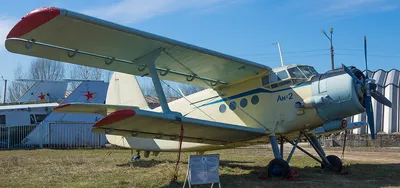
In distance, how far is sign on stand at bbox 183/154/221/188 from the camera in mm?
7066

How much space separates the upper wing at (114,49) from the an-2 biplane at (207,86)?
0.06 feet

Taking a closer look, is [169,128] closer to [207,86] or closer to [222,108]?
[222,108]

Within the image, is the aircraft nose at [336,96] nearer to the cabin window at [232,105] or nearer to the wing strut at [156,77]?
the cabin window at [232,105]

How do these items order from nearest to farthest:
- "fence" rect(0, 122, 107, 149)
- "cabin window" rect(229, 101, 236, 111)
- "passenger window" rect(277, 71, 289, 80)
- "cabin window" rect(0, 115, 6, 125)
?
"passenger window" rect(277, 71, 289, 80)
"cabin window" rect(229, 101, 236, 111)
"fence" rect(0, 122, 107, 149)
"cabin window" rect(0, 115, 6, 125)

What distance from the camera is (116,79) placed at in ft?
45.1

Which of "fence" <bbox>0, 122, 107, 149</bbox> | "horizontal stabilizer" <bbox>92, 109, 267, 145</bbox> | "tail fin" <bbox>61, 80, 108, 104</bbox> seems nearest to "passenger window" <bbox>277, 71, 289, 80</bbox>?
"horizontal stabilizer" <bbox>92, 109, 267, 145</bbox>

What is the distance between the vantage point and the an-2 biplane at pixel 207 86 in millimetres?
7605

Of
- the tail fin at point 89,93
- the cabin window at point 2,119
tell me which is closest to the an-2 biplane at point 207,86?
the tail fin at point 89,93

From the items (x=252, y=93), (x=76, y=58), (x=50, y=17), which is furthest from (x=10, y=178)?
(x=252, y=93)

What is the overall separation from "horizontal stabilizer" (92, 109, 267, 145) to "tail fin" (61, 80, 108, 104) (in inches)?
707

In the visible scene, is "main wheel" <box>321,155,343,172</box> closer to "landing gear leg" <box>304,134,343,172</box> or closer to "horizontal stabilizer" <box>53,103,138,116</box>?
"landing gear leg" <box>304,134,343,172</box>

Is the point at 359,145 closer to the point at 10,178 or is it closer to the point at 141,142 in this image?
the point at 141,142

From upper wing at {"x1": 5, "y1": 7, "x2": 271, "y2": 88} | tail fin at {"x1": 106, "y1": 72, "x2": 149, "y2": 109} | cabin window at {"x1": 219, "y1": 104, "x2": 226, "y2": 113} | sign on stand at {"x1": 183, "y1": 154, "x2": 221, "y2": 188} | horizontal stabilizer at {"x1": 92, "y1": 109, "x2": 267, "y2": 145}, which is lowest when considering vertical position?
sign on stand at {"x1": 183, "y1": 154, "x2": 221, "y2": 188}

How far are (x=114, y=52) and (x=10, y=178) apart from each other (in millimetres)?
3849
